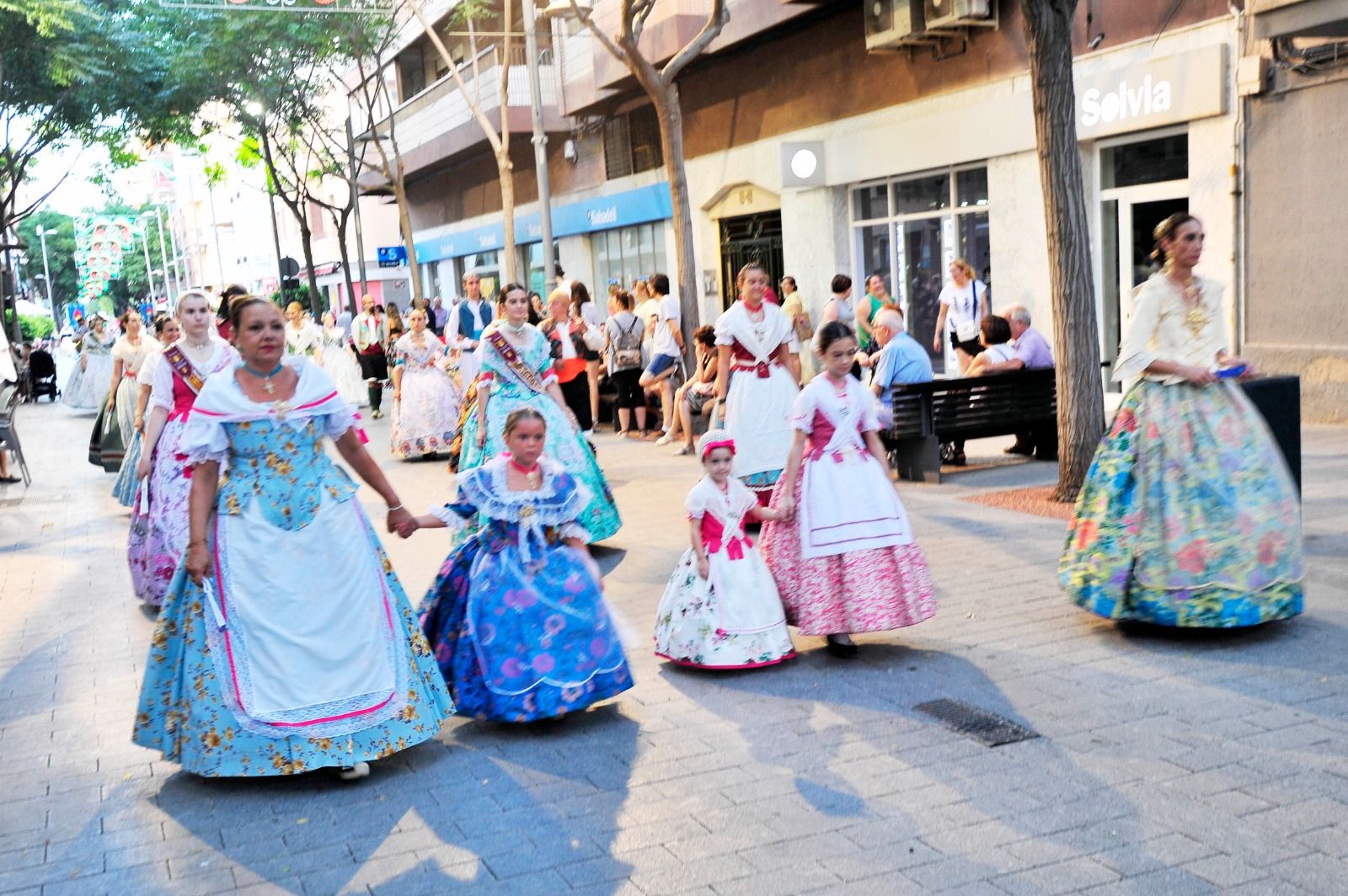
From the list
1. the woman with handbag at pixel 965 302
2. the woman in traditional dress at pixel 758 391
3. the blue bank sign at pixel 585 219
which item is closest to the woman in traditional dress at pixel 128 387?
the woman in traditional dress at pixel 758 391

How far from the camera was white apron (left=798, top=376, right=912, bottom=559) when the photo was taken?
6.14m

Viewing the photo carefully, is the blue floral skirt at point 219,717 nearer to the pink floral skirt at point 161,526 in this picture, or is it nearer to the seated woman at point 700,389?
the pink floral skirt at point 161,526

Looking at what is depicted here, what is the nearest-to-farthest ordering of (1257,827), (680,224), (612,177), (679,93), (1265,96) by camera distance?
1. (1257,827)
2. (1265,96)
3. (680,224)
4. (679,93)
5. (612,177)

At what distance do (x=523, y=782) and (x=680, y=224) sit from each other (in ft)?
39.9

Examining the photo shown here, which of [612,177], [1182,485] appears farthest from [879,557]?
[612,177]

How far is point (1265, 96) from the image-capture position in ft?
42.6

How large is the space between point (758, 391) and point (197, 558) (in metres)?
5.07

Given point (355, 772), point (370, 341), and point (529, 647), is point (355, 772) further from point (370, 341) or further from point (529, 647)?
point (370, 341)

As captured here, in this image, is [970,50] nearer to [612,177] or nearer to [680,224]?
[680,224]

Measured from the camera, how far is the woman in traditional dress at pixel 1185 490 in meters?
5.99

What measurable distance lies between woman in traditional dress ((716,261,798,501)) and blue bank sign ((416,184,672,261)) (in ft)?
52.0

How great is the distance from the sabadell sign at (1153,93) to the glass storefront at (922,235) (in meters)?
2.55

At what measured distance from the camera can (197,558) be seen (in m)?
4.95

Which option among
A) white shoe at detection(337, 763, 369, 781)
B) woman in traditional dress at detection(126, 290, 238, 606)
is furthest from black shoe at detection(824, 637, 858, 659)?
woman in traditional dress at detection(126, 290, 238, 606)
